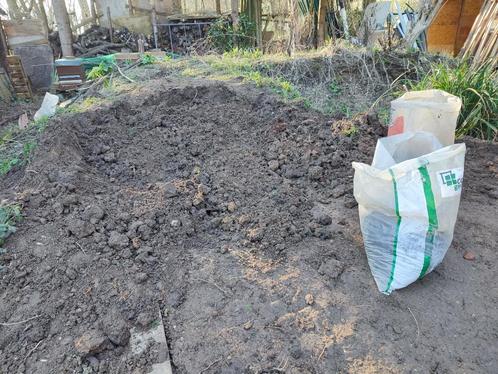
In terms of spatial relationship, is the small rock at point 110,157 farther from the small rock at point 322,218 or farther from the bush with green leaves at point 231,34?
the bush with green leaves at point 231,34

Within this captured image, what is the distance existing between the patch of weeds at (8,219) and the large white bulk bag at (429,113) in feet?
7.85

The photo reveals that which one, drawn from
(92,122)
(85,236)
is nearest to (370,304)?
(85,236)

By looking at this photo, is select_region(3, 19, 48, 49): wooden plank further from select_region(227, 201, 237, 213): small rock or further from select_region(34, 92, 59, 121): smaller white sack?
select_region(227, 201, 237, 213): small rock

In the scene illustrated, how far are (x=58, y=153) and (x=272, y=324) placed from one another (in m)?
2.09

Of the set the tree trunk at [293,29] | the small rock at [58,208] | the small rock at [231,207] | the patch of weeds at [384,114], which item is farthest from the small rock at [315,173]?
the tree trunk at [293,29]

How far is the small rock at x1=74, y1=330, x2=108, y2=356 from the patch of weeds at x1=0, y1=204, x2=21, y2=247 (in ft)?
2.76

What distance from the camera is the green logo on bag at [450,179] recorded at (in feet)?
5.74

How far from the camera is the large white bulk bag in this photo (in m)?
2.39

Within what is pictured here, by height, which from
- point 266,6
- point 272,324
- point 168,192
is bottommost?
point 272,324

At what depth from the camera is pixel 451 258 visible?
2.02 m

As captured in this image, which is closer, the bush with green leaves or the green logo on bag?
the green logo on bag

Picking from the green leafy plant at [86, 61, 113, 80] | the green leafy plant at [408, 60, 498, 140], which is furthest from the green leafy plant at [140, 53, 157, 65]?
the green leafy plant at [408, 60, 498, 140]

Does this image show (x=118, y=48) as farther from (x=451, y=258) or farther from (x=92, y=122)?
(x=451, y=258)

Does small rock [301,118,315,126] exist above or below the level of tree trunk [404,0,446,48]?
below
